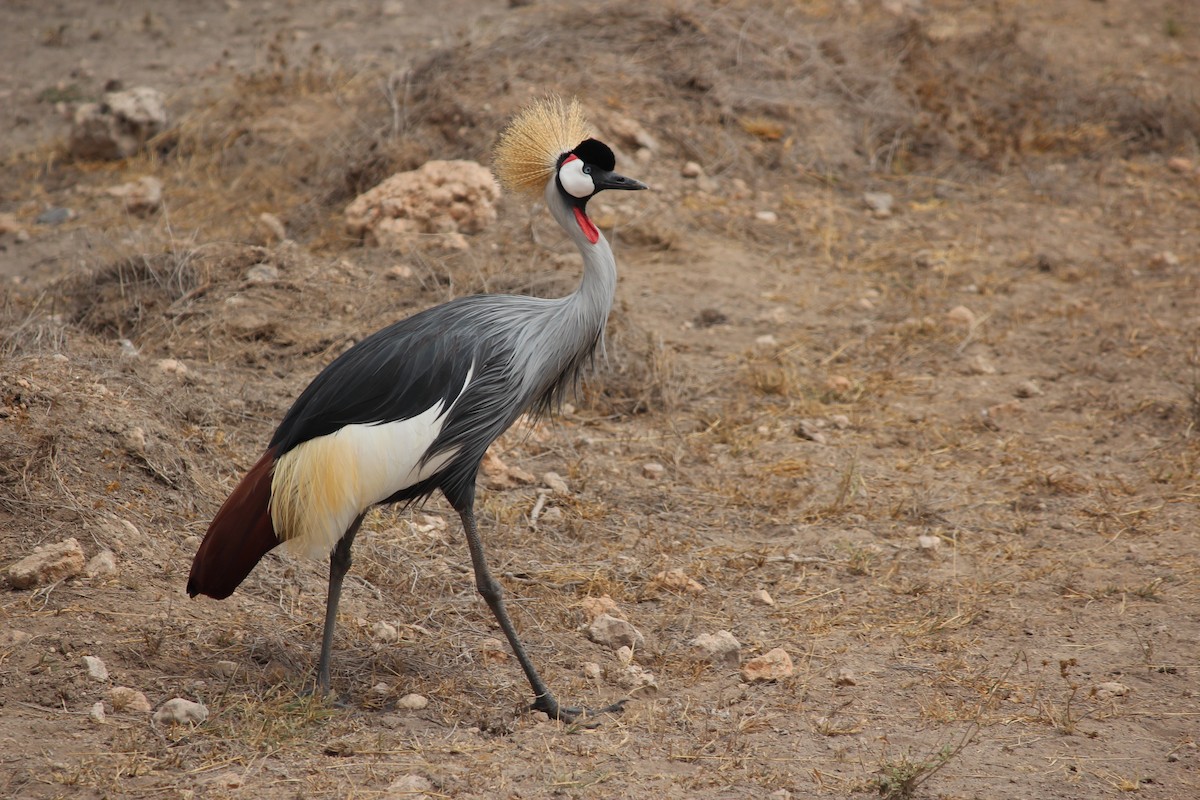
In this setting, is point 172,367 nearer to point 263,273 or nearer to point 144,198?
point 263,273

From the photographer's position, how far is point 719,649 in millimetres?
3791

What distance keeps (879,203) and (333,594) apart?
17.0 ft

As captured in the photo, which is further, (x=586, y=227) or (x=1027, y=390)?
(x=1027, y=390)

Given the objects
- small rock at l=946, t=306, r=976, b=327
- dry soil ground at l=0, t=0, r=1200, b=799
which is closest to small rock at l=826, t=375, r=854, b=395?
dry soil ground at l=0, t=0, r=1200, b=799

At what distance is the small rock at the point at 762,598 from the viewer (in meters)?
4.14

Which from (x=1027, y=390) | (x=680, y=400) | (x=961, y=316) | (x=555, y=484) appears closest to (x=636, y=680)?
(x=555, y=484)

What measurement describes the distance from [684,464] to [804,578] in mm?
951

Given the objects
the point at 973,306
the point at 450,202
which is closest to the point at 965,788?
the point at 973,306

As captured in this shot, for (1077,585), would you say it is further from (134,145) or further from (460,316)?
(134,145)

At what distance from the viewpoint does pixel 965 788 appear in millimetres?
3102

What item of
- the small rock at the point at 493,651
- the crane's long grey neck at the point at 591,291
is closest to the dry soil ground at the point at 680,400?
the small rock at the point at 493,651

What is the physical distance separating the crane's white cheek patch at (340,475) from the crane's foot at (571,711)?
2.54 ft

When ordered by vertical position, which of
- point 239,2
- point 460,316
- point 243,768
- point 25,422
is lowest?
point 243,768

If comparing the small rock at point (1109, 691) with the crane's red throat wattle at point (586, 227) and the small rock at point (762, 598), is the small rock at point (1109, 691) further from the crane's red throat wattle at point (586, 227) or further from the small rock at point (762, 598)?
the crane's red throat wattle at point (586, 227)
